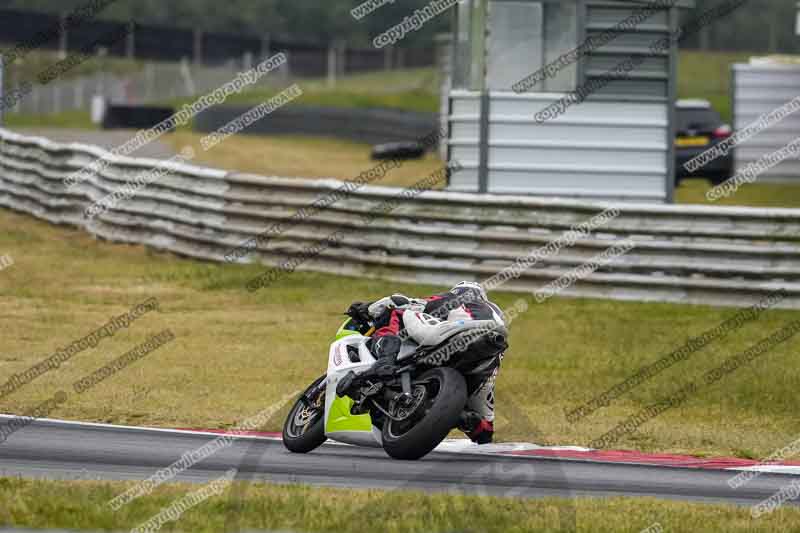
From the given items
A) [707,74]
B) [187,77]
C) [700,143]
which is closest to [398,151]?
[700,143]

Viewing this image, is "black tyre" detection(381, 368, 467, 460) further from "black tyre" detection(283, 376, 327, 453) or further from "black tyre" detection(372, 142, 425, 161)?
"black tyre" detection(372, 142, 425, 161)

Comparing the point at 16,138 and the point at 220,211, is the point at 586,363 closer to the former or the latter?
the point at 220,211

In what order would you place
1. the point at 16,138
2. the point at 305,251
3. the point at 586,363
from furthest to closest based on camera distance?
the point at 16,138 < the point at 305,251 < the point at 586,363

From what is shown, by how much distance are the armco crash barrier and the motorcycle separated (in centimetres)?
818

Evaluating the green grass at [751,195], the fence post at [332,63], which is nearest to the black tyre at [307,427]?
the green grass at [751,195]

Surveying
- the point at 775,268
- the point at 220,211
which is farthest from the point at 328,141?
the point at 775,268

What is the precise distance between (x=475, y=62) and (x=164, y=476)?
12.3 metres

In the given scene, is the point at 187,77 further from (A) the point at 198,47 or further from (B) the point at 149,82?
(B) the point at 149,82

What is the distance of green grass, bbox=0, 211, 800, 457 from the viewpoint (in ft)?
39.2

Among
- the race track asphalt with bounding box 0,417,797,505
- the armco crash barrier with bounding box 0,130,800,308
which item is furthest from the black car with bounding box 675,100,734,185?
the race track asphalt with bounding box 0,417,797,505

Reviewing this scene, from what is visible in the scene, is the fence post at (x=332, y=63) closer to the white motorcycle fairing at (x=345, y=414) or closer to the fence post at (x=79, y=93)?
the fence post at (x=79, y=93)

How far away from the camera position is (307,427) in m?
9.78

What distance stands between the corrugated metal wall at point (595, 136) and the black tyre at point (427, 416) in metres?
11.0

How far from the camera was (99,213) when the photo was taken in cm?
2266
